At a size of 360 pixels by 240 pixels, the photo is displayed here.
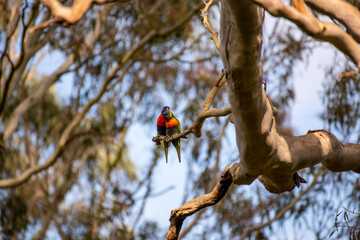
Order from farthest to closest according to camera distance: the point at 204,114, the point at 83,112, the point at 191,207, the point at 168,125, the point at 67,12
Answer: the point at 83,112 < the point at 168,125 < the point at 191,207 < the point at 204,114 < the point at 67,12

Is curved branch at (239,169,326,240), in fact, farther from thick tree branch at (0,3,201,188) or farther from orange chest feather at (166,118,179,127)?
orange chest feather at (166,118,179,127)

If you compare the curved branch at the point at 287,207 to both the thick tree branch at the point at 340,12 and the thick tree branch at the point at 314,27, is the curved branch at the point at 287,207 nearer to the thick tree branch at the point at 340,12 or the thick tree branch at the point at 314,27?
the thick tree branch at the point at 340,12

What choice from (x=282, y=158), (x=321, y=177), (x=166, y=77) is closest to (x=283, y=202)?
(x=321, y=177)

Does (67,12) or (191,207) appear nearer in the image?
(67,12)

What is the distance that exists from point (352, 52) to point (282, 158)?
0.61 metres

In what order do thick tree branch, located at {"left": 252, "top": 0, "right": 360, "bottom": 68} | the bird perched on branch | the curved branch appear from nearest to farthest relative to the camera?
thick tree branch, located at {"left": 252, "top": 0, "right": 360, "bottom": 68}, the bird perched on branch, the curved branch

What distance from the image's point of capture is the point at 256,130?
2.20 m

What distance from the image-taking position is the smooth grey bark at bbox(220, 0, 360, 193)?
1.93 metres

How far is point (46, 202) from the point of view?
8.74 metres

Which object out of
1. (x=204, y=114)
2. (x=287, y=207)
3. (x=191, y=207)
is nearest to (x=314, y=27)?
(x=204, y=114)

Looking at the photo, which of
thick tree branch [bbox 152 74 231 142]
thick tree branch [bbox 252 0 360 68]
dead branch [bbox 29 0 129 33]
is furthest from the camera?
thick tree branch [bbox 152 74 231 142]

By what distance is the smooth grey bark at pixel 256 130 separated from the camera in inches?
76.0

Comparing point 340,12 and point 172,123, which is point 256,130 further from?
point 172,123

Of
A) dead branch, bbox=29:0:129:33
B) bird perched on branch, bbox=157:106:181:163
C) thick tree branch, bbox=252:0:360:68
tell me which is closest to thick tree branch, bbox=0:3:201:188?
bird perched on branch, bbox=157:106:181:163
